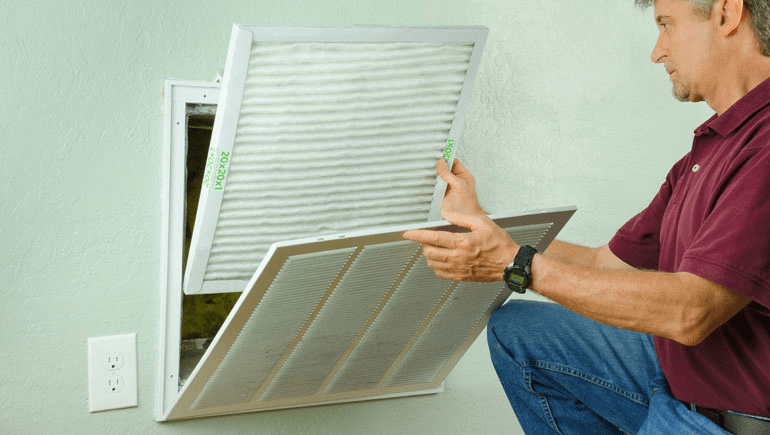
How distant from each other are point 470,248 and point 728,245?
14.3 inches

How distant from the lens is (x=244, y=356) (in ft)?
4.38

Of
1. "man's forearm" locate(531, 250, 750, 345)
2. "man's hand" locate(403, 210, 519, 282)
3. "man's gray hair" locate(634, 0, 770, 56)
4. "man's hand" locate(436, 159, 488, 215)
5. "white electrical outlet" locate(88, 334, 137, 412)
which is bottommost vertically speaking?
"white electrical outlet" locate(88, 334, 137, 412)

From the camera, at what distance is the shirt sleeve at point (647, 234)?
1.48 m

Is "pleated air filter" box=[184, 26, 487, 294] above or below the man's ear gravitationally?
below

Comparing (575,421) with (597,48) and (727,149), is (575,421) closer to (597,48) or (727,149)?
(727,149)

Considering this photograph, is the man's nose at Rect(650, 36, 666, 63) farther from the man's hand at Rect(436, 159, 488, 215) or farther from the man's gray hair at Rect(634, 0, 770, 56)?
the man's hand at Rect(436, 159, 488, 215)

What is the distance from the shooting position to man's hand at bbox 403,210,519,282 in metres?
1.15

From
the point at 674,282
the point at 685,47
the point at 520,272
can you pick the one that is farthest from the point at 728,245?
the point at 685,47

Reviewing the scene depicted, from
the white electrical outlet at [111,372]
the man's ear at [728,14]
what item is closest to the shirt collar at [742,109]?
the man's ear at [728,14]

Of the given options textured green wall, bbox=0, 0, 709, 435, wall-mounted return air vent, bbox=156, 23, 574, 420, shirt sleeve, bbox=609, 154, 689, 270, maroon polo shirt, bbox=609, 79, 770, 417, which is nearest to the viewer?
maroon polo shirt, bbox=609, 79, 770, 417

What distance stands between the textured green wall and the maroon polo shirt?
1.53 feet

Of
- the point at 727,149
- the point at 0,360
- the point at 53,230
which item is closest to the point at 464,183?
the point at 727,149

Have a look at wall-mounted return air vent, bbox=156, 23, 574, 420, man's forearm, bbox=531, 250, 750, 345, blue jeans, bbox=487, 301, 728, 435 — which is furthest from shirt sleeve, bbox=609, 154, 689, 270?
man's forearm, bbox=531, 250, 750, 345

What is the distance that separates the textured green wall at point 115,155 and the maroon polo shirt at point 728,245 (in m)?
0.47
